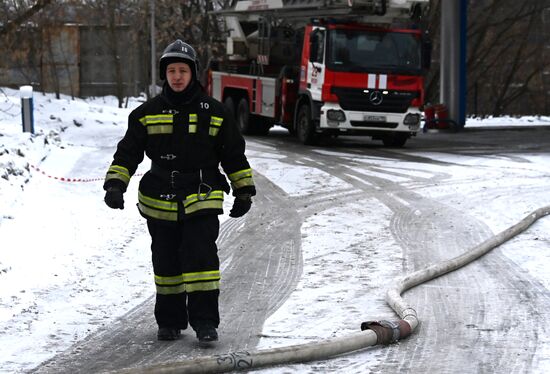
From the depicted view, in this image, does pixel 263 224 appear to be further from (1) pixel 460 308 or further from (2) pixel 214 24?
(2) pixel 214 24

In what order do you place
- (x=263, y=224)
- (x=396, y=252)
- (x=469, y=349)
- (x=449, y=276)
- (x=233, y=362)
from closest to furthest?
(x=233, y=362) < (x=469, y=349) < (x=449, y=276) < (x=396, y=252) < (x=263, y=224)

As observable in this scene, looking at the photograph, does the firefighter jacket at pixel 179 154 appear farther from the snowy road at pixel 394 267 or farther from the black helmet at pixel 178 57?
the snowy road at pixel 394 267

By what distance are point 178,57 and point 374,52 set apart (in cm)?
1424

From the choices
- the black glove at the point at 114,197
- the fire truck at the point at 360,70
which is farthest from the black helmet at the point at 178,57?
the fire truck at the point at 360,70

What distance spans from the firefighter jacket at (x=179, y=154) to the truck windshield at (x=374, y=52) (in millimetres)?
13814

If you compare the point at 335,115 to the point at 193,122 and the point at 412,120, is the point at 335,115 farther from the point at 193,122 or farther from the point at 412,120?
the point at 193,122

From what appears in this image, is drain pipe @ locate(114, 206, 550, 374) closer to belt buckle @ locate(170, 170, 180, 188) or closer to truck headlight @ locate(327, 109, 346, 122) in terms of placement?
belt buckle @ locate(170, 170, 180, 188)

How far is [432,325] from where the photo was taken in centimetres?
642

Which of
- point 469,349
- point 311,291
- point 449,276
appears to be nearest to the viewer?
point 469,349

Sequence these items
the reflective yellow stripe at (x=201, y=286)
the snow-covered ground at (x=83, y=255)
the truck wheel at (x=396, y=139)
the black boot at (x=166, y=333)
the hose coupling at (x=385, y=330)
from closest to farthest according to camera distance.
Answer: the hose coupling at (x=385, y=330)
the reflective yellow stripe at (x=201, y=286)
the black boot at (x=166, y=333)
the snow-covered ground at (x=83, y=255)
the truck wheel at (x=396, y=139)

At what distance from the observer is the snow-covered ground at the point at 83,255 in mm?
6352

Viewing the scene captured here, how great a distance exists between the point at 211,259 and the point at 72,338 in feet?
3.16

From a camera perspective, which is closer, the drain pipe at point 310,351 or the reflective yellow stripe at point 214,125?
the drain pipe at point 310,351

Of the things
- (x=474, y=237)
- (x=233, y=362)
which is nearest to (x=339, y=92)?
(x=474, y=237)
